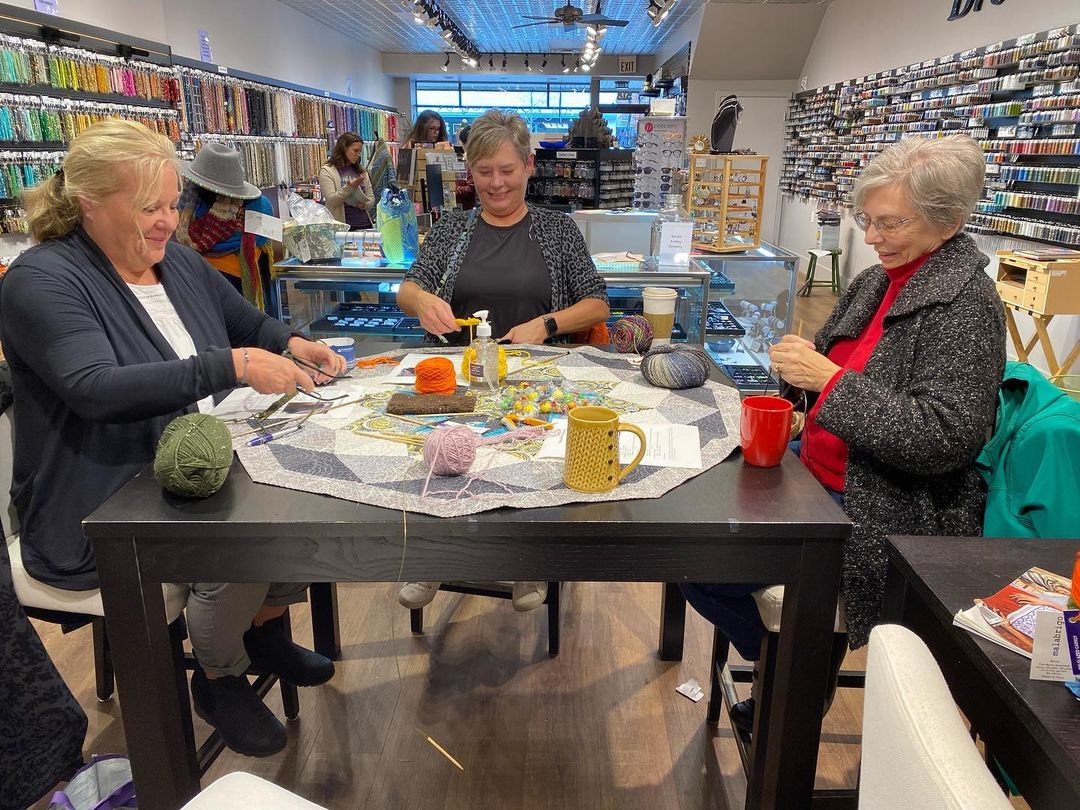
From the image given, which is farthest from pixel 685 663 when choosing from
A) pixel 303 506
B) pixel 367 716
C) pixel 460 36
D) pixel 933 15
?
pixel 460 36

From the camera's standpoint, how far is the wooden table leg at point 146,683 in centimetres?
125

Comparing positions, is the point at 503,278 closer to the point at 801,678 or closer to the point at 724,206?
the point at 801,678

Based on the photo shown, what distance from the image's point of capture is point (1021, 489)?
4.67 feet

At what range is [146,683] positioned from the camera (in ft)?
4.35

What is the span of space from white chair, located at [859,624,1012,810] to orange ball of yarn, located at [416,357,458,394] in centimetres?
118

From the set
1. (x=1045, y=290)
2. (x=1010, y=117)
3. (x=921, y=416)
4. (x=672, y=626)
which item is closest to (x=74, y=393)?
(x=921, y=416)

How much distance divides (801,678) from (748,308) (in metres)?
2.96

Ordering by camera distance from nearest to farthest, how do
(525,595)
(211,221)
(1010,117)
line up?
(525,595), (211,221), (1010,117)

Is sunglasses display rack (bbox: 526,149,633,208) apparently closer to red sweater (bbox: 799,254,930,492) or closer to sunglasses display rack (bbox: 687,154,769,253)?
sunglasses display rack (bbox: 687,154,769,253)

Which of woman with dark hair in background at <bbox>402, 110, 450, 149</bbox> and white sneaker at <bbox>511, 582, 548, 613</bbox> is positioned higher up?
woman with dark hair in background at <bbox>402, 110, 450, 149</bbox>

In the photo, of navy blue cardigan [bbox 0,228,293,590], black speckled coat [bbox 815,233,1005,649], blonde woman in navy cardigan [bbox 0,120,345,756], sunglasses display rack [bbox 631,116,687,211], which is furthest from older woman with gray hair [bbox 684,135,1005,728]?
sunglasses display rack [bbox 631,116,687,211]

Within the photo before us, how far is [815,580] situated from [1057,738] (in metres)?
0.46

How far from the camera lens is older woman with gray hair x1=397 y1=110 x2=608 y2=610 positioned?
2.51 metres

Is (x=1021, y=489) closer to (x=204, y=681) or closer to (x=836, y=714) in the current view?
(x=836, y=714)
